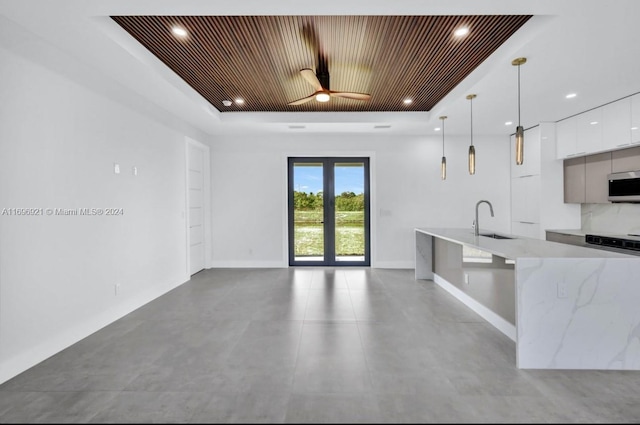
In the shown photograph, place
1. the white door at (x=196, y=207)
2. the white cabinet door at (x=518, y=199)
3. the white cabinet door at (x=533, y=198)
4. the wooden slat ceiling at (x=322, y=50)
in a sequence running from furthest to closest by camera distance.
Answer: the white cabinet door at (x=518, y=199) < the white door at (x=196, y=207) < the white cabinet door at (x=533, y=198) < the wooden slat ceiling at (x=322, y=50)

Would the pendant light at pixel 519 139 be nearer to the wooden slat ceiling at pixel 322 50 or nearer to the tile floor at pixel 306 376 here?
A: the wooden slat ceiling at pixel 322 50

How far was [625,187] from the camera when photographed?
4078 mm

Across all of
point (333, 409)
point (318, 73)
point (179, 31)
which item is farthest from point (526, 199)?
point (179, 31)

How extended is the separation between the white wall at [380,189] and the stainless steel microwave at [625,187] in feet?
6.31

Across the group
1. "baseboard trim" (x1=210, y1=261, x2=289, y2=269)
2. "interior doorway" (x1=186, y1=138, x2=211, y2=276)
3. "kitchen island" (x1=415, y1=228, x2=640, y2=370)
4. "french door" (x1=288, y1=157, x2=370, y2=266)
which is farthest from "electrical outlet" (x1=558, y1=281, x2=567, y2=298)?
"interior doorway" (x1=186, y1=138, x2=211, y2=276)

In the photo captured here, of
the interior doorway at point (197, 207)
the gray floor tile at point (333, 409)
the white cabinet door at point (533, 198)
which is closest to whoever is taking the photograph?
the gray floor tile at point (333, 409)

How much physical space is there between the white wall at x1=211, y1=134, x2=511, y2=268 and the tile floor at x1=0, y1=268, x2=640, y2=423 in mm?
2513

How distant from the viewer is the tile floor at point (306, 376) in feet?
6.28

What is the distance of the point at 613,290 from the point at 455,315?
1459mm

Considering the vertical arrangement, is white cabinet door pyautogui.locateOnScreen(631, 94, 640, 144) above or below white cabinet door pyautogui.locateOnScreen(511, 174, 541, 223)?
above

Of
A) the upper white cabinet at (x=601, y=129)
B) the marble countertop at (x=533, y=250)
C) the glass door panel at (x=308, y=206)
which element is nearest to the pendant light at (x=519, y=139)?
the marble countertop at (x=533, y=250)

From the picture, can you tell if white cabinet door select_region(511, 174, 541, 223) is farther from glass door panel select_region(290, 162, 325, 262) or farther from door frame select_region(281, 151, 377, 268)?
glass door panel select_region(290, 162, 325, 262)

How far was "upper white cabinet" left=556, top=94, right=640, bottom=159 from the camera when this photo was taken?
3842mm

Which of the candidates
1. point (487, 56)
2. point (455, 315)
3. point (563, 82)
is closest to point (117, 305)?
point (455, 315)
